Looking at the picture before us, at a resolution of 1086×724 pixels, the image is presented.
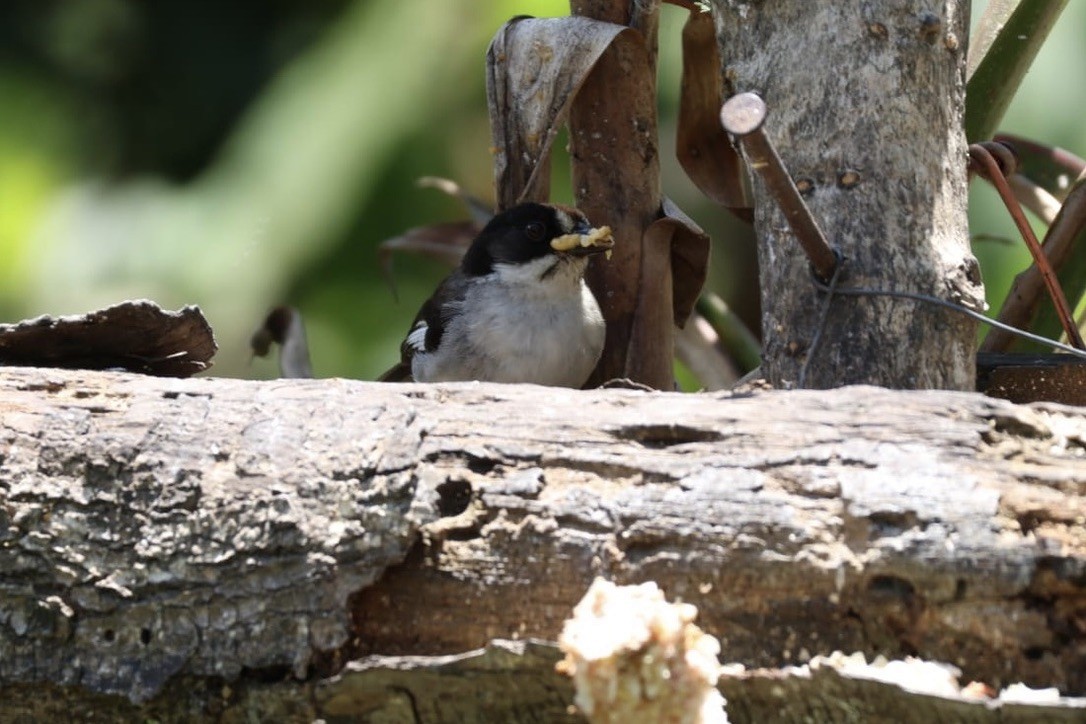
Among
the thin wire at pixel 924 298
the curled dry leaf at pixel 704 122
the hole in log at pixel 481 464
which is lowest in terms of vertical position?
the hole in log at pixel 481 464

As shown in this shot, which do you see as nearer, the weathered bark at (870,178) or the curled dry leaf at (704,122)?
the weathered bark at (870,178)

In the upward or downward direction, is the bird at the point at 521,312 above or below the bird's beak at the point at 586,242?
below

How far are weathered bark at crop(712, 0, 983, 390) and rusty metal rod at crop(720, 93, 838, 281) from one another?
0.41ft

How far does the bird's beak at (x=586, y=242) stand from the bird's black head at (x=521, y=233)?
0.9 inches

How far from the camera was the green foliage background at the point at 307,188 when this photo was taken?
5.72 m

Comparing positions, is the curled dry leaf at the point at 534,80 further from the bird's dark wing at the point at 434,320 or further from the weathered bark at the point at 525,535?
the weathered bark at the point at 525,535

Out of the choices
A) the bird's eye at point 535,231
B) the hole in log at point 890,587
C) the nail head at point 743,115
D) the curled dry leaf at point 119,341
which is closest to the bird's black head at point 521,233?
the bird's eye at point 535,231

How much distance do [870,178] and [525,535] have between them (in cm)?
132

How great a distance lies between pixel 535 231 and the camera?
4.03 m

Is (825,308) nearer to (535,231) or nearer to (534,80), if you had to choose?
(534,80)

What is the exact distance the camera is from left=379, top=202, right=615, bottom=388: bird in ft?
13.0

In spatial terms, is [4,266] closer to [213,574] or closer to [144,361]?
[144,361]

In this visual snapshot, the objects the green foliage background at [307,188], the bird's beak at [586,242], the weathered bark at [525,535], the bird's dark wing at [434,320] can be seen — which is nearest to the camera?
the weathered bark at [525,535]

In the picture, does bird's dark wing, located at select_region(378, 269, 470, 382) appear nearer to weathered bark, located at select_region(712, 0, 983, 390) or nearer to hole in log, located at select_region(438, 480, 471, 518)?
weathered bark, located at select_region(712, 0, 983, 390)
